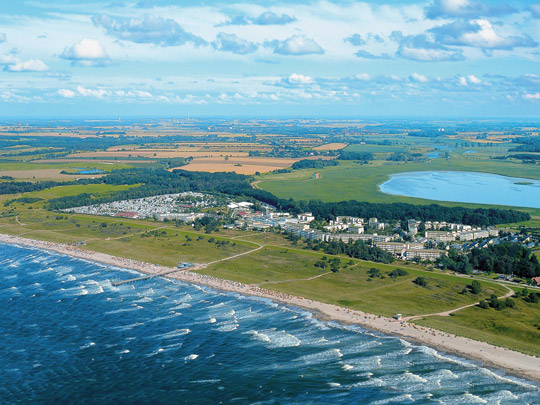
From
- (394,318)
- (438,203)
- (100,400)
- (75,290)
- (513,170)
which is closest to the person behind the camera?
(100,400)

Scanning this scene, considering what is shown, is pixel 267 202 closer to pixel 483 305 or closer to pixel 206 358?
pixel 483 305

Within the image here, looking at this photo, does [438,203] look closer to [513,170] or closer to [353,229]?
[353,229]

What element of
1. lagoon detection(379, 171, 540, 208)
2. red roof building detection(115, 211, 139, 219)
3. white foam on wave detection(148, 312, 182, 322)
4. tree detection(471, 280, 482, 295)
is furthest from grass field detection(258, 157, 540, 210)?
white foam on wave detection(148, 312, 182, 322)

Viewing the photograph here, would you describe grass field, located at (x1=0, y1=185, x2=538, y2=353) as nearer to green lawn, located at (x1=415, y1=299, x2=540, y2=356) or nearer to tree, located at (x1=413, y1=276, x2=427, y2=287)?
green lawn, located at (x1=415, y1=299, x2=540, y2=356)

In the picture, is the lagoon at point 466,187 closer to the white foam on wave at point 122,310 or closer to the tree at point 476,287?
the tree at point 476,287

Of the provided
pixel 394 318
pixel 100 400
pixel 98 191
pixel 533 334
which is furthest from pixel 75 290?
pixel 98 191

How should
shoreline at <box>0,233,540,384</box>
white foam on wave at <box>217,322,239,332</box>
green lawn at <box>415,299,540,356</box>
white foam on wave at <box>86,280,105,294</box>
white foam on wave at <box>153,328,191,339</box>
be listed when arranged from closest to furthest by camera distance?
shoreline at <box>0,233,540,384</box> → green lawn at <box>415,299,540,356</box> → white foam on wave at <box>153,328,191,339</box> → white foam on wave at <box>217,322,239,332</box> → white foam on wave at <box>86,280,105,294</box>
